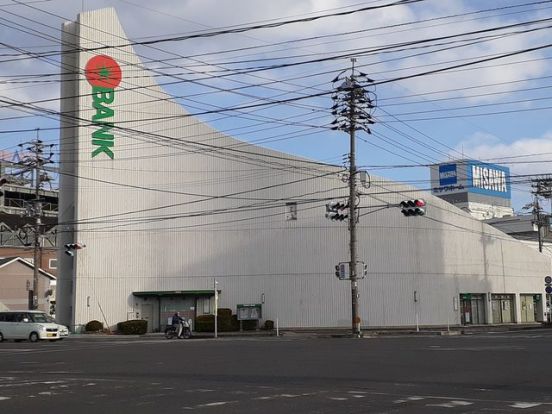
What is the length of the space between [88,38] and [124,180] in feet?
39.2

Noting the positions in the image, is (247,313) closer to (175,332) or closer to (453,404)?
(175,332)

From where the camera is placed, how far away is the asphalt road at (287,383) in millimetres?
10664

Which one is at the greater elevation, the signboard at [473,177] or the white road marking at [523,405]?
the signboard at [473,177]

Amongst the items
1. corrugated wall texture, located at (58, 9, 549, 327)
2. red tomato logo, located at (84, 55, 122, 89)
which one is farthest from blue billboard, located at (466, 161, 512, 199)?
red tomato logo, located at (84, 55, 122, 89)

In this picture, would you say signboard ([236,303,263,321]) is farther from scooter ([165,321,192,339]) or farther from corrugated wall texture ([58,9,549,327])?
scooter ([165,321,192,339])

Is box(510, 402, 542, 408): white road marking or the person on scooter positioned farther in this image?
the person on scooter

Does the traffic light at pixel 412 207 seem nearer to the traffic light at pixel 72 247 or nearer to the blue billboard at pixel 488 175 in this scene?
the traffic light at pixel 72 247

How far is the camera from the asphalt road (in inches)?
420

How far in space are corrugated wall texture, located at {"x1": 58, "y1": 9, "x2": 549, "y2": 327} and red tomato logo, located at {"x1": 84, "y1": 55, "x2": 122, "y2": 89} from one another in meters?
0.54

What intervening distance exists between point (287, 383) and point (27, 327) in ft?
A: 88.6

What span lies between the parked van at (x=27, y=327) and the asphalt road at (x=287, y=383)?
15.5m

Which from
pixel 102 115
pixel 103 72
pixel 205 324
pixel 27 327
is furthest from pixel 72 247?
pixel 103 72

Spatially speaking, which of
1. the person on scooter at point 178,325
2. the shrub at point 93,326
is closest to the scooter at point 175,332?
Answer: the person on scooter at point 178,325

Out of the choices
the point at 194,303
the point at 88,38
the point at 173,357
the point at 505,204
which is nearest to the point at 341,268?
the point at 194,303
